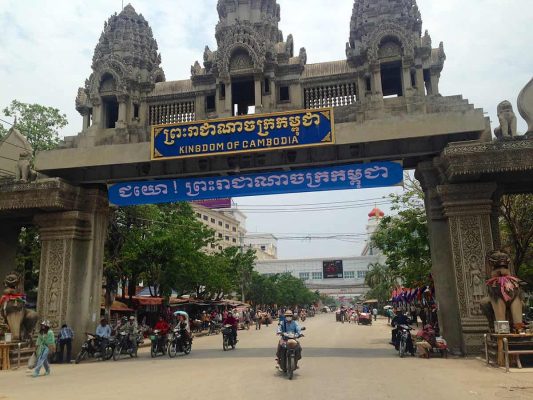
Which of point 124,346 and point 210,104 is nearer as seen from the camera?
point 124,346

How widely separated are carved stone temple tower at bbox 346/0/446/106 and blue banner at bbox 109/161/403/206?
2630 mm

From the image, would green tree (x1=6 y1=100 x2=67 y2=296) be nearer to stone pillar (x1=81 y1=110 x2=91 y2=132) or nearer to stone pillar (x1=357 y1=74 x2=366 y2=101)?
stone pillar (x1=81 y1=110 x2=91 y2=132)

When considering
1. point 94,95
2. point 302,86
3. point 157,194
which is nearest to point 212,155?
point 157,194

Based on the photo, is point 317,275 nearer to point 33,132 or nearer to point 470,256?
point 33,132

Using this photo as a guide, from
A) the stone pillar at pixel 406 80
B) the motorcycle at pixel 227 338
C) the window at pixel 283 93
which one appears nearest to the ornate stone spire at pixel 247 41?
the window at pixel 283 93

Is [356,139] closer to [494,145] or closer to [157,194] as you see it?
[494,145]

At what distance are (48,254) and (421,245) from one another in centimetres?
1512

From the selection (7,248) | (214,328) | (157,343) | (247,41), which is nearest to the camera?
(157,343)

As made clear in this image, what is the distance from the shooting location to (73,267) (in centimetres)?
1602

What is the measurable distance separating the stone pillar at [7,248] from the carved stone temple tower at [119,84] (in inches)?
200

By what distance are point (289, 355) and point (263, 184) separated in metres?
6.46

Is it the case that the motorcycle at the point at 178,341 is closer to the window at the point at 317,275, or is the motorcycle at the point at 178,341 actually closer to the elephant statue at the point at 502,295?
the elephant statue at the point at 502,295

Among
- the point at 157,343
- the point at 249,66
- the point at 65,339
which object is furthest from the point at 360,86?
the point at 65,339

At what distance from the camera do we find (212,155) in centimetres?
1482
